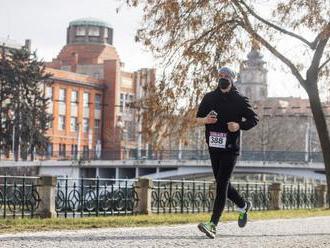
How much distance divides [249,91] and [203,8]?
121928 millimetres

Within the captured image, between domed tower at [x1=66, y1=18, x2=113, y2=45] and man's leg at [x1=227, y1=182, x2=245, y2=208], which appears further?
domed tower at [x1=66, y1=18, x2=113, y2=45]

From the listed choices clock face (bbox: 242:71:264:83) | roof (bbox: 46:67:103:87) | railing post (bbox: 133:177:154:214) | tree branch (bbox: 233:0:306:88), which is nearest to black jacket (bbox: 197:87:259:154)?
tree branch (bbox: 233:0:306:88)

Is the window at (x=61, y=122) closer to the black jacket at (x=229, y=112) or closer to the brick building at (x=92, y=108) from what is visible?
the brick building at (x=92, y=108)

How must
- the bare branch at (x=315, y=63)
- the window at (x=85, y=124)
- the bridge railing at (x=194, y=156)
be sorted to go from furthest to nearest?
the window at (x=85, y=124) < the bridge railing at (x=194, y=156) < the bare branch at (x=315, y=63)

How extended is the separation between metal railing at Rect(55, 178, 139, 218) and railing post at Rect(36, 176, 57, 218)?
0.95m

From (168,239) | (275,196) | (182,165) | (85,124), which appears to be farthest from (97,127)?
(168,239)

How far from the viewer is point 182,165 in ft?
205

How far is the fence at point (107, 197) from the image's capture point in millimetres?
17438

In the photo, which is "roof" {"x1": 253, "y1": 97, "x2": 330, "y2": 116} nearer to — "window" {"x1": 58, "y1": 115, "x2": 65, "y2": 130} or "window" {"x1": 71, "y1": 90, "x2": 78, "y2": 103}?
"window" {"x1": 71, "y1": 90, "x2": 78, "y2": 103}

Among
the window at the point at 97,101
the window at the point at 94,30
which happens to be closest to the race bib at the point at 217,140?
the window at the point at 97,101

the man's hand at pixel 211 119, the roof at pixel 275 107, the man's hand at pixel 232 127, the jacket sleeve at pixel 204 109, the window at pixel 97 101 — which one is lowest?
the man's hand at pixel 232 127

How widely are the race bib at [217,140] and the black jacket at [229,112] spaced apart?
1.5 inches

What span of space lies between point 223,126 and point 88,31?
111 metres

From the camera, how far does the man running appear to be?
9023mm
